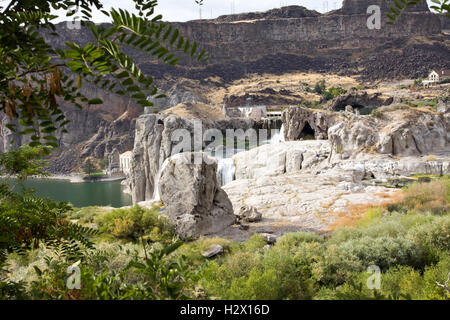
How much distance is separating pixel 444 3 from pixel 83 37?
88.4 meters

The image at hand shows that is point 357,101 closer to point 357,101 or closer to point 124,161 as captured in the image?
point 357,101

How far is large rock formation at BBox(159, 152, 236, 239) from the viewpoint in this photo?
8.91 m

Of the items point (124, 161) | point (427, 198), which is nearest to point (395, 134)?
point (427, 198)

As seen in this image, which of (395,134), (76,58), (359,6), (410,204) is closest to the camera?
(76,58)

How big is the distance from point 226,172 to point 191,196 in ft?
38.5

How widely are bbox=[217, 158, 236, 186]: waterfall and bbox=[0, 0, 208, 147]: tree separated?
62.4ft

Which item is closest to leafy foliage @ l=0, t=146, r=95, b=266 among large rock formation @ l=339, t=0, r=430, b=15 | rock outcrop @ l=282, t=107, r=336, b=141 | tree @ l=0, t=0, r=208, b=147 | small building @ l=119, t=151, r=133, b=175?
tree @ l=0, t=0, r=208, b=147

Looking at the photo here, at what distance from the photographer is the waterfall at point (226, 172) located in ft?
67.1

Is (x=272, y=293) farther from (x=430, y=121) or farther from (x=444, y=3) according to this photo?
(x=430, y=121)

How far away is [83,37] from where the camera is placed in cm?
7819

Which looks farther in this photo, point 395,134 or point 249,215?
point 395,134

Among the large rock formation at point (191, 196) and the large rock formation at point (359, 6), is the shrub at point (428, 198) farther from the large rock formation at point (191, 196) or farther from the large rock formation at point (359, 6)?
the large rock formation at point (359, 6)

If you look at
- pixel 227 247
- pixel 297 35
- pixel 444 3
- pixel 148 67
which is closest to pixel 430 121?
pixel 227 247

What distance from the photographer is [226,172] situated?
20.7 m
